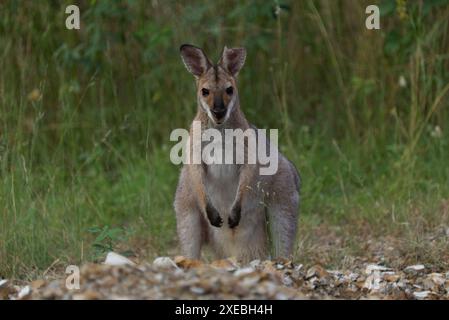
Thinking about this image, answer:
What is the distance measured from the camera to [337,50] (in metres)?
9.05

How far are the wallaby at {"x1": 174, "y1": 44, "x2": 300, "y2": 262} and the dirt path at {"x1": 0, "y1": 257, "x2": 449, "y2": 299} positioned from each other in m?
0.77

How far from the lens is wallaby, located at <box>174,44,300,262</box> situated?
624cm

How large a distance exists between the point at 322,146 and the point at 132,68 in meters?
1.85

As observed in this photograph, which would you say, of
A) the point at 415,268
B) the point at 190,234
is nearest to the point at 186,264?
the point at 190,234

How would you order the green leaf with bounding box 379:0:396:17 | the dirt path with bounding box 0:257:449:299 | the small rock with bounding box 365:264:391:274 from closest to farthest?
the dirt path with bounding box 0:257:449:299
the small rock with bounding box 365:264:391:274
the green leaf with bounding box 379:0:396:17

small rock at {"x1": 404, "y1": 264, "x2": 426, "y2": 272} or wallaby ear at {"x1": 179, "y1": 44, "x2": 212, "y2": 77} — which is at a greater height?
wallaby ear at {"x1": 179, "y1": 44, "x2": 212, "y2": 77}

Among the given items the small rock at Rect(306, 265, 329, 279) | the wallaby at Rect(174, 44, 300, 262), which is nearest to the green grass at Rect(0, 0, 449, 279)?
the wallaby at Rect(174, 44, 300, 262)

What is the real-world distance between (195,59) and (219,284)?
2224 millimetres

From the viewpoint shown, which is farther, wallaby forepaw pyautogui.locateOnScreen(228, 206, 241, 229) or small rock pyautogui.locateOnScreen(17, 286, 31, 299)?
wallaby forepaw pyautogui.locateOnScreen(228, 206, 241, 229)

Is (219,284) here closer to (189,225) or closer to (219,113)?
(219,113)

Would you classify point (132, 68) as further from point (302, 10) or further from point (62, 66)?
point (302, 10)

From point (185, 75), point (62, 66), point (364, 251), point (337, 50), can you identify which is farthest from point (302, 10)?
point (364, 251)

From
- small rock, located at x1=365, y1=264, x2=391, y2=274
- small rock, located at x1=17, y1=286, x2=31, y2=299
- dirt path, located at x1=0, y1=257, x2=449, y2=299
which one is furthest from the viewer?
small rock, located at x1=365, y1=264, x2=391, y2=274

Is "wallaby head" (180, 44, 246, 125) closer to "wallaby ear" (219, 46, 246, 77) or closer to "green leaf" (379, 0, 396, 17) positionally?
"wallaby ear" (219, 46, 246, 77)
